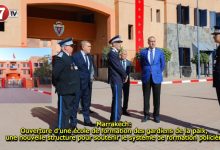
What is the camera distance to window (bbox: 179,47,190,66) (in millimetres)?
33750

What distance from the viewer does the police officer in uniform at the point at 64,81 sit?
6695 millimetres

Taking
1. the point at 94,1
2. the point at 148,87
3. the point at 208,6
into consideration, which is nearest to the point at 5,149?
the point at 148,87

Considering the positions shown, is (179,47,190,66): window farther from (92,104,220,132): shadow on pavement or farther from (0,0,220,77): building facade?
(92,104,220,132): shadow on pavement

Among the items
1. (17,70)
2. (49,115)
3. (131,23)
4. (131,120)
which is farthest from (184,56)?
(131,120)

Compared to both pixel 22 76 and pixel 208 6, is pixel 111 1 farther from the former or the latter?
pixel 22 76

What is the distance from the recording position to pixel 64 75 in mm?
6777

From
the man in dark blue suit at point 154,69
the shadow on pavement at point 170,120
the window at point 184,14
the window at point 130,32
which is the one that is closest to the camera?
the shadow on pavement at point 170,120

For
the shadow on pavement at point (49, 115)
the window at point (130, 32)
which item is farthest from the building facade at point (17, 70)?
the window at point (130, 32)

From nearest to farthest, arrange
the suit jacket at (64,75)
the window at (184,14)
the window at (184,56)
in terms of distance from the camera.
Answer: the suit jacket at (64,75), the window at (184,56), the window at (184,14)

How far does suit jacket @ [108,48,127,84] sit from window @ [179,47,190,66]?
26.5 metres

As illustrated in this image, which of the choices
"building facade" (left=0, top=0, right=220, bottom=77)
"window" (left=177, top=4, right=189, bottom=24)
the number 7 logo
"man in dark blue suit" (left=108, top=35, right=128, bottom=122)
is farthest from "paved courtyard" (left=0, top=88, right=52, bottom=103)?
"window" (left=177, top=4, right=189, bottom=24)

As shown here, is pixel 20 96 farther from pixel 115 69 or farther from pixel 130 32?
pixel 130 32

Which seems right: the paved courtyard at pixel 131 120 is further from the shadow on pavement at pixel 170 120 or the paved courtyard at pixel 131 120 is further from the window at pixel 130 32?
the window at pixel 130 32

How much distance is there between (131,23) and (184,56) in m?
7.79
